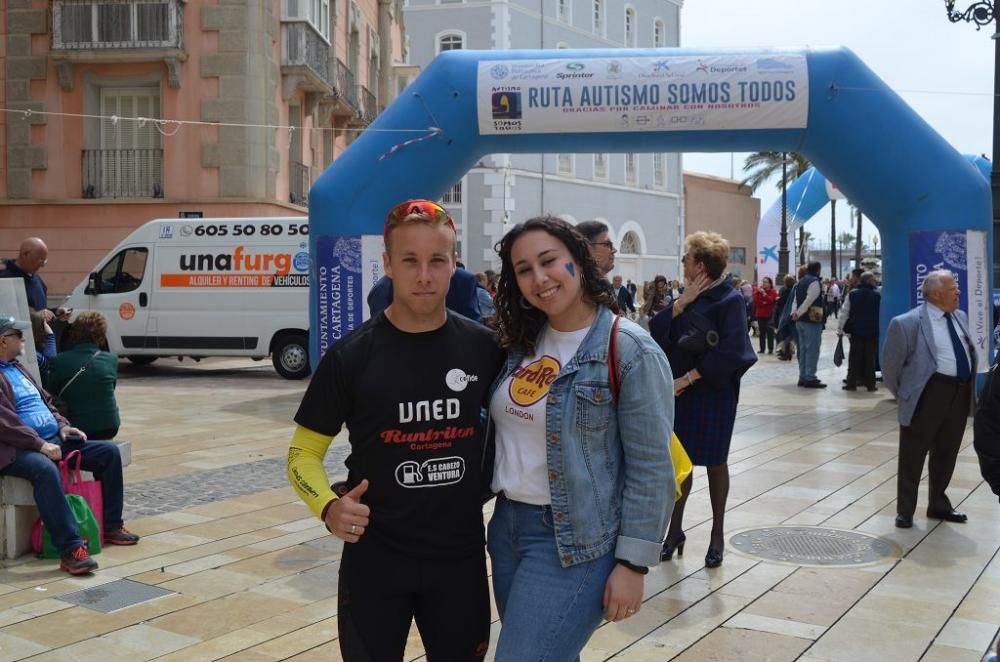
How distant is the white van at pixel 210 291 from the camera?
15812 mm

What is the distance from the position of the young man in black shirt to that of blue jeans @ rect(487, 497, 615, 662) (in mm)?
166

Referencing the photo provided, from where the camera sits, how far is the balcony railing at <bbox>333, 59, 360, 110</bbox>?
2573cm

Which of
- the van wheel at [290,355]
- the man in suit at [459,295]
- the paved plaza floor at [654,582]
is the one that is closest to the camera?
the paved plaza floor at [654,582]

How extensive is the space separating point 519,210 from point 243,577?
33707 millimetres

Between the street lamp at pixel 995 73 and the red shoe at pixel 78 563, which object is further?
the street lamp at pixel 995 73

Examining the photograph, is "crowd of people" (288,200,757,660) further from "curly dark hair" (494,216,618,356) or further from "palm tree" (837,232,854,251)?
"palm tree" (837,232,854,251)

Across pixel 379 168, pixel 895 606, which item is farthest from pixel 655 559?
pixel 379 168

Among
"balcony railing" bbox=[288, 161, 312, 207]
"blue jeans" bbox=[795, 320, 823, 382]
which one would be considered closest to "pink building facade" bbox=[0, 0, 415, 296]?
"balcony railing" bbox=[288, 161, 312, 207]

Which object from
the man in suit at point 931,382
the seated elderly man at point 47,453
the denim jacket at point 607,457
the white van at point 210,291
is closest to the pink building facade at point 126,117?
the white van at point 210,291

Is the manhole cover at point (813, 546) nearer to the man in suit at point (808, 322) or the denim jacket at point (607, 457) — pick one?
the denim jacket at point (607, 457)

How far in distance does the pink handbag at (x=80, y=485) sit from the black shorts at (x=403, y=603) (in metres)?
3.85

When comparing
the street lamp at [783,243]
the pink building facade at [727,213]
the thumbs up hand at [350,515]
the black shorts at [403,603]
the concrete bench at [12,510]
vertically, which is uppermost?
the pink building facade at [727,213]

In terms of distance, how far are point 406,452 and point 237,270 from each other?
13.9 metres

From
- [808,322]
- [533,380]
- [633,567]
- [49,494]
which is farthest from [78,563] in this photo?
[808,322]
